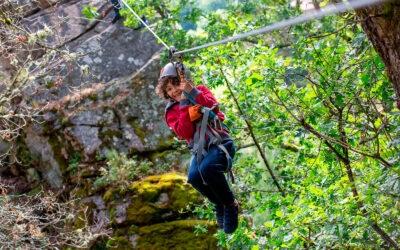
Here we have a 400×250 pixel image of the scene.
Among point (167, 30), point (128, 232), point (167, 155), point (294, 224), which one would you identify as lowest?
point (128, 232)

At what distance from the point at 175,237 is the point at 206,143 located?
12.1ft

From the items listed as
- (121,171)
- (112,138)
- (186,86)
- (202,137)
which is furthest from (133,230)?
(186,86)

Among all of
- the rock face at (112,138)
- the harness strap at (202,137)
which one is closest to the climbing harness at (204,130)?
the harness strap at (202,137)

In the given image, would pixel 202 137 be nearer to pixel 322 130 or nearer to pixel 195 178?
pixel 195 178

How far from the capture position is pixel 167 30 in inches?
231

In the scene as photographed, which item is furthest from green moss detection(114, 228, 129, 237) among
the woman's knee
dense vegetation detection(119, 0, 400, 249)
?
the woman's knee

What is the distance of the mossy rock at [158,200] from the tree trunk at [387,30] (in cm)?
497

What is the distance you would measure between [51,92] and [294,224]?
283 inches

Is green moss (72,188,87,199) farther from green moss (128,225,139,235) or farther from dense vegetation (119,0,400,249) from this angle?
dense vegetation (119,0,400,249)

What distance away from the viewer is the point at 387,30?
151 centimetres

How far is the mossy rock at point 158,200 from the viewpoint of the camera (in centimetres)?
624

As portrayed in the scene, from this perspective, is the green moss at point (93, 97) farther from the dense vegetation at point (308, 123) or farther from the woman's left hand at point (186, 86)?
the woman's left hand at point (186, 86)

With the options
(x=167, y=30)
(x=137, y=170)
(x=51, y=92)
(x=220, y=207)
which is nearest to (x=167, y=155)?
(x=137, y=170)

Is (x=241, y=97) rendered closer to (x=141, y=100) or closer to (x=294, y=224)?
(x=294, y=224)
